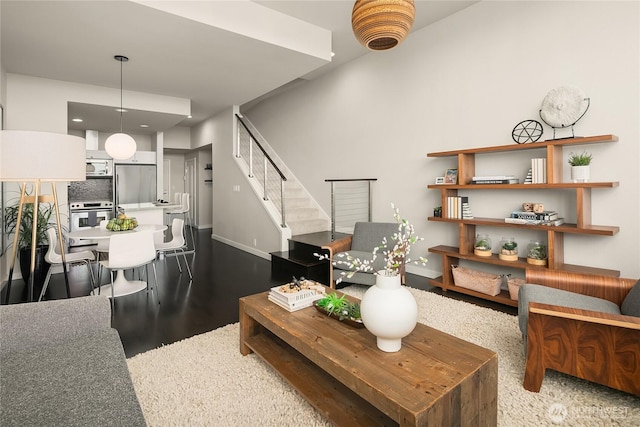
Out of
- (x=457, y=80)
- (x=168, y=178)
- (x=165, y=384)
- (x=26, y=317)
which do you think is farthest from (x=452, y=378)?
(x=168, y=178)

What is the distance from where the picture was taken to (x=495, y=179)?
→ 3.54 m

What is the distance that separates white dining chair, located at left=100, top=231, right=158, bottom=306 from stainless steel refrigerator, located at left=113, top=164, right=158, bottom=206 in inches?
150

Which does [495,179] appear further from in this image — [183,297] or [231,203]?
[231,203]

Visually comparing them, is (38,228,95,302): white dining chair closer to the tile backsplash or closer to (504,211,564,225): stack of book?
the tile backsplash

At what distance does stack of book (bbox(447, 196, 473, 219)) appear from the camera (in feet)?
12.8

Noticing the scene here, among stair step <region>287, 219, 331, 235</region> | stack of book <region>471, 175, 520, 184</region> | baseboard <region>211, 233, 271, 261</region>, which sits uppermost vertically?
stack of book <region>471, 175, 520, 184</region>

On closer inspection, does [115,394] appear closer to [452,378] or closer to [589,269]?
[452,378]

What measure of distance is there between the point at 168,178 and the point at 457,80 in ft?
28.8

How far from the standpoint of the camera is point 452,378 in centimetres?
137

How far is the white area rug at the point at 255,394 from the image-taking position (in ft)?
5.82

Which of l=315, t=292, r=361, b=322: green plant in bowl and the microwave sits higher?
the microwave

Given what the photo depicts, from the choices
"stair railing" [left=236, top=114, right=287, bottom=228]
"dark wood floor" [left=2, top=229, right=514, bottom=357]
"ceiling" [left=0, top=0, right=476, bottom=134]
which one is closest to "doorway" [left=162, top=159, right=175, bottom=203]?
"stair railing" [left=236, top=114, right=287, bottom=228]

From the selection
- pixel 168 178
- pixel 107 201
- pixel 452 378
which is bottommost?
pixel 452 378

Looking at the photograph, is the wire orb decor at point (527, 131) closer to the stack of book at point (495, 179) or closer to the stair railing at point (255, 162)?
the stack of book at point (495, 179)
